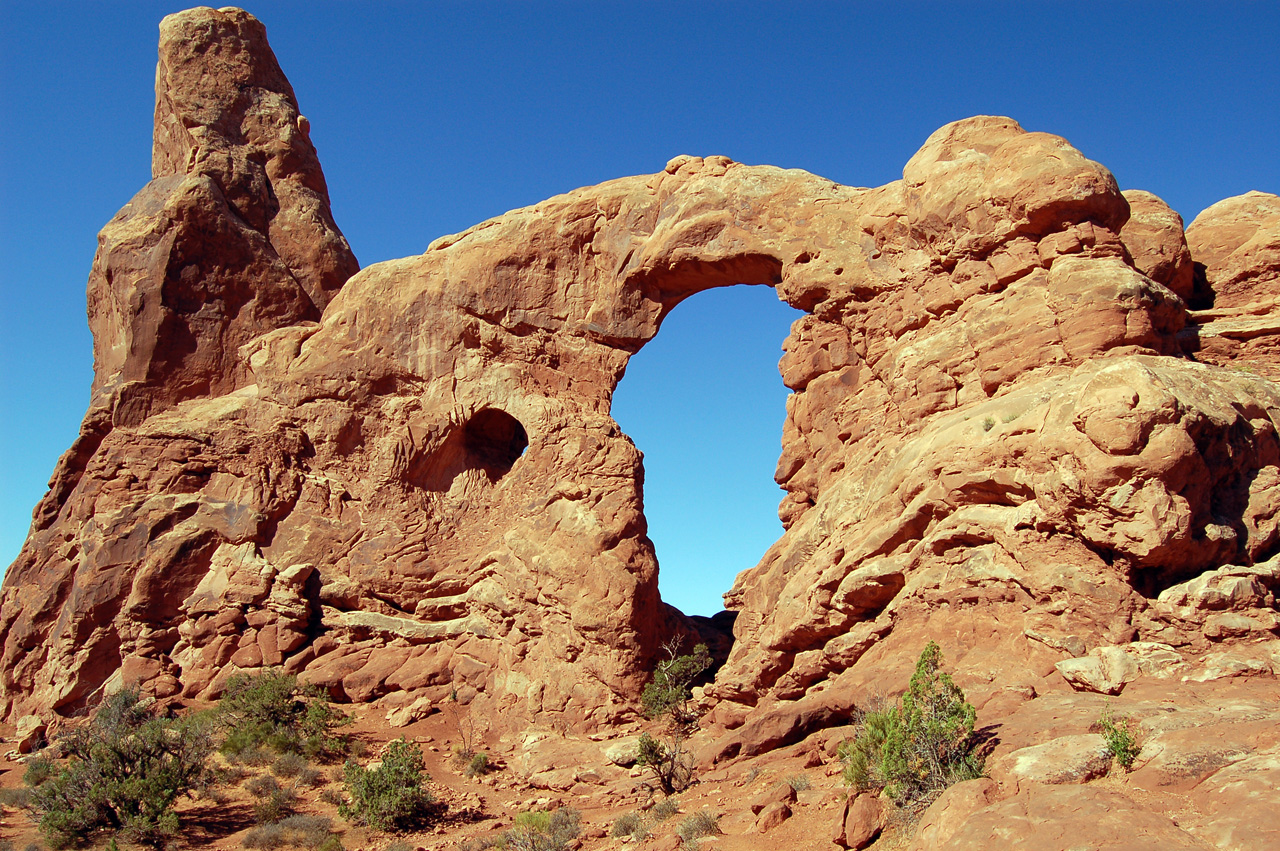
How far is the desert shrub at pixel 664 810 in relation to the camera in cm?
1216

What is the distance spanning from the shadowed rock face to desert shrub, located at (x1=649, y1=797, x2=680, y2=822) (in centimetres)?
136

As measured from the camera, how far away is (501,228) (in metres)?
20.8

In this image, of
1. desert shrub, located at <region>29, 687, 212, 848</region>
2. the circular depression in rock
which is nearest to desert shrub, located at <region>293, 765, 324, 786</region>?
desert shrub, located at <region>29, 687, 212, 848</region>

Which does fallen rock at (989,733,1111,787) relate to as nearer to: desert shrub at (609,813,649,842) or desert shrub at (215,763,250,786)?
desert shrub at (609,813,649,842)

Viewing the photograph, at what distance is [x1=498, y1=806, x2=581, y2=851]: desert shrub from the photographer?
11.8 meters

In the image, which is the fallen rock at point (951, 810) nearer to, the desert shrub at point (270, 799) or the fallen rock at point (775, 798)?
the fallen rock at point (775, 798)

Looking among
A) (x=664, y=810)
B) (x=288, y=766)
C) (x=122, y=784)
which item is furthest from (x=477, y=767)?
(x=122, y=784)

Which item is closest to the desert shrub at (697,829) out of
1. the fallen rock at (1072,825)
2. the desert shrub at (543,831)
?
the desert shrub at (543,831)

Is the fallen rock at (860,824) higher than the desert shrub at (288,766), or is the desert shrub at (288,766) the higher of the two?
the desert shrub at (288,766)

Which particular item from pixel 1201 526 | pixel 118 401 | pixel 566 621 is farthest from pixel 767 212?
pixel 118 401

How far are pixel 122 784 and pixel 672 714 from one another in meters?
8.28

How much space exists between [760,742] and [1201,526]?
6.01 m

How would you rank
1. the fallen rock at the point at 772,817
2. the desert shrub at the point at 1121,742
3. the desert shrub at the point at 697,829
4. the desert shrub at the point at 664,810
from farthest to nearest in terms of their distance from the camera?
the desert shrub at the point at 664,810
the desert shrub at the point at 697,829
the fallen rock at the point at 772,817
the desert shrub at the point at 1121,742

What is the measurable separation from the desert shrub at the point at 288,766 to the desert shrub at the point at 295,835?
1.96m
